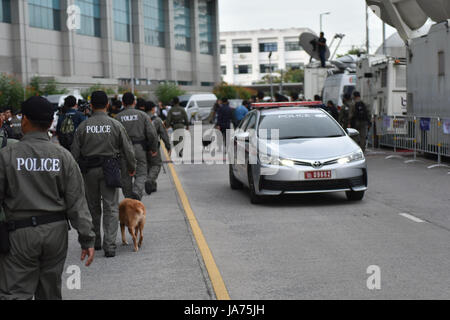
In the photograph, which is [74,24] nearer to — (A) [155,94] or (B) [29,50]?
(B) [29,50]

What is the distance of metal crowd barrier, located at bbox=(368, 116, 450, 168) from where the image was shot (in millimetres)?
18188

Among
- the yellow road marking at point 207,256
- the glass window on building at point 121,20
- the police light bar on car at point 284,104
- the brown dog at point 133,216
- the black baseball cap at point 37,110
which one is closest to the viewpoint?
the black baseball cap at point 37,110

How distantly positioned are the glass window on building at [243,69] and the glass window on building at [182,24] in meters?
45.7

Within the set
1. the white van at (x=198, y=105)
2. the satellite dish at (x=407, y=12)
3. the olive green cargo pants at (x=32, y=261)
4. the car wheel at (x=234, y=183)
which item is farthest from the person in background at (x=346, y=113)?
the white van at (x=198, y=105)

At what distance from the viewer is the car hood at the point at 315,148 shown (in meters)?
11.8

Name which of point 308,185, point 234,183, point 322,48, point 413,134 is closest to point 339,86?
point 322,48

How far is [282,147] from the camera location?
12.1 meters

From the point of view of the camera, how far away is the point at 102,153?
8.39 m

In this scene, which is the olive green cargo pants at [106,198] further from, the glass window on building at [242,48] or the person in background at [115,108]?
the glass window on building at [242,48]

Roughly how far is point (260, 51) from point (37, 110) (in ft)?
431

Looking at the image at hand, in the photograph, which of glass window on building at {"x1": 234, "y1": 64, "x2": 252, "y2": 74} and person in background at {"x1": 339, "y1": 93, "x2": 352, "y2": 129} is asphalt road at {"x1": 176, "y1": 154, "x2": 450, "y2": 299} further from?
glass window on building at {"x1": 234, "y1": 64, "x2": 252, "y2": 74}

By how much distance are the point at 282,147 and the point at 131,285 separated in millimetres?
5653

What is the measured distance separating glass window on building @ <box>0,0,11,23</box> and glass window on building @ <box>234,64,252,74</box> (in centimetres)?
8106
